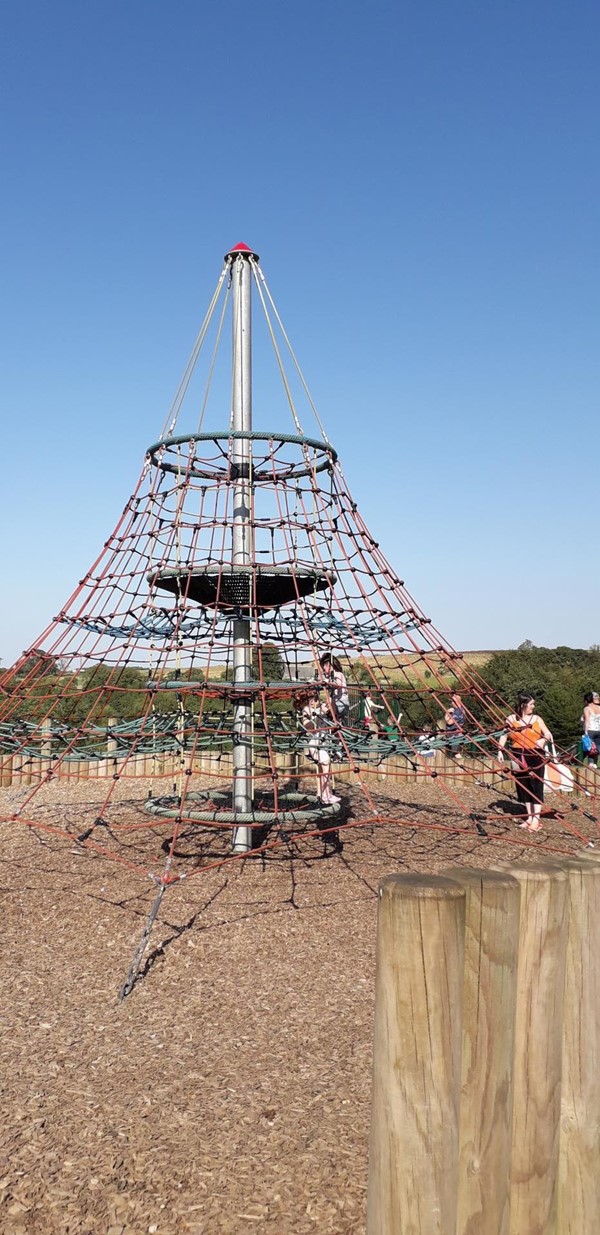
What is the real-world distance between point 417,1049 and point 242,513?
5.22 meters

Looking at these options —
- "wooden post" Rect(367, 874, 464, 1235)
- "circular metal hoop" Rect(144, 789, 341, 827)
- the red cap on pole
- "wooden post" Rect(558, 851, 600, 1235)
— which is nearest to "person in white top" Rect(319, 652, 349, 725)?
"circular metal hoop" Rect(144, 789, 341, 827)

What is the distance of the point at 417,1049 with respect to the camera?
5.78 feet

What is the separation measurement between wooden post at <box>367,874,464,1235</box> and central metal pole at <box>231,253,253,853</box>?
14.6 ft

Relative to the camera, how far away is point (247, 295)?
6887mm

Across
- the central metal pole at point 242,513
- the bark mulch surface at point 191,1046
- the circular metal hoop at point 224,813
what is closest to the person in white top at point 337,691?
the circular metal hoop at point 224,813

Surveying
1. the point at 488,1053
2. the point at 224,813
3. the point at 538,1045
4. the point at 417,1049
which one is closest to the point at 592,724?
the point at 224,813

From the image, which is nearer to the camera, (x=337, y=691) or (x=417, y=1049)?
(x=417, y=1049)

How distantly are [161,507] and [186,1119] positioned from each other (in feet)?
15.1

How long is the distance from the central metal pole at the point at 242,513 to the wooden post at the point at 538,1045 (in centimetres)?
431

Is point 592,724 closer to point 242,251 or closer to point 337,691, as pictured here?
point 337,691

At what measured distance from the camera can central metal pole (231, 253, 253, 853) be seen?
6.47 m

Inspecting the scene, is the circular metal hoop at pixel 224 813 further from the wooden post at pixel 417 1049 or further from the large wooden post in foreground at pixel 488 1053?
the wooden post at pixel 417 1049

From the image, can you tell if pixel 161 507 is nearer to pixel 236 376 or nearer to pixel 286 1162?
pixel 236 376

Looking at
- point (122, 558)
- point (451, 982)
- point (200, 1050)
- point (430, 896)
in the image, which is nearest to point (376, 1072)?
point (451, 982)
